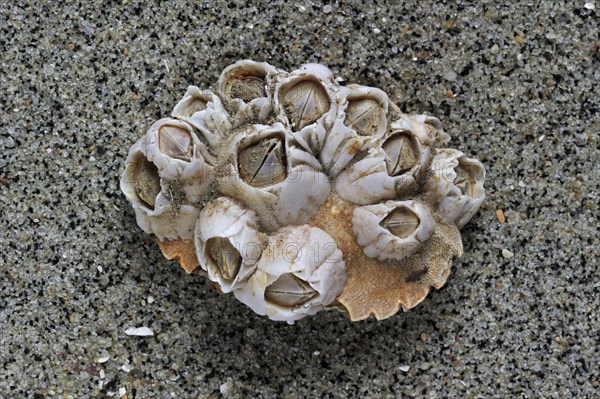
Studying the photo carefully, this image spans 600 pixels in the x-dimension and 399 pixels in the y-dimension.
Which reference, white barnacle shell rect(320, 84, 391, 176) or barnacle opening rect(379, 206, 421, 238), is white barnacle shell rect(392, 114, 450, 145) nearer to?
white barnacle shell rect(320, 84, 391, 176)

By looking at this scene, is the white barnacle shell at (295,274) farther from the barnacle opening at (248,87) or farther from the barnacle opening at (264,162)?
the barnacle opening at (248,87)

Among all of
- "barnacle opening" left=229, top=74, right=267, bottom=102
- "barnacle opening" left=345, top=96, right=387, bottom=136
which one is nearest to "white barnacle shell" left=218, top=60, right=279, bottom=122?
"barnacle opening" left=229, top=74, right=267, bottom=102

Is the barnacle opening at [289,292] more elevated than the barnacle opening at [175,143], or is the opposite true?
the barnacle opening at [175,143]

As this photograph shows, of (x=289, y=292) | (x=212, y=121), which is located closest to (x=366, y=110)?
(x=212, y=121)

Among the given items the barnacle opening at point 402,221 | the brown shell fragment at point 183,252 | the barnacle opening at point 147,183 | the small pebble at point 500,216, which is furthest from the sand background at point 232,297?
the barnacle opening at point 402,221

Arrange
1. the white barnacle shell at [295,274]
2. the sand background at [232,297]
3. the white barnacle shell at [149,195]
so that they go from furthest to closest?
the sand background at [232,297] < the white barnacle shell at [149,195] < the white barnacle shell at [295,274]

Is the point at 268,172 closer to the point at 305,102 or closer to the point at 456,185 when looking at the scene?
the point at 305,102
